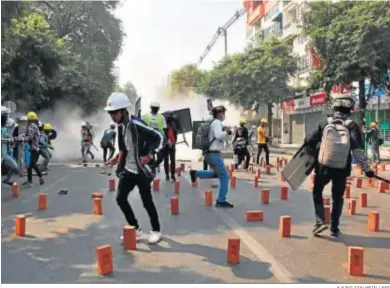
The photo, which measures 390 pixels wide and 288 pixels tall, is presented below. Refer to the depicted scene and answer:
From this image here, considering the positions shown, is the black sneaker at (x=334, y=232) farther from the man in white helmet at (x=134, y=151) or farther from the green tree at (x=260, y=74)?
the green tree at (x=260, y=74)

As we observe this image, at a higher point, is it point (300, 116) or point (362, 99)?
point (300, 116)

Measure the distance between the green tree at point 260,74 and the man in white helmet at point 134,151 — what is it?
1309 inches

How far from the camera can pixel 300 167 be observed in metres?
7.19

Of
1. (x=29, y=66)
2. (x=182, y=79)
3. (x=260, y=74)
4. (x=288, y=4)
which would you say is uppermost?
(x=288, y=4)

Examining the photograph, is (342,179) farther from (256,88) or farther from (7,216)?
(256,88)

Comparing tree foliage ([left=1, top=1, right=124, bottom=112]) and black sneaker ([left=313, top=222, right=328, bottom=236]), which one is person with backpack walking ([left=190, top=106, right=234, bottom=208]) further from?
tree foliage ([left=1, top=1, right=124, bottom=112])

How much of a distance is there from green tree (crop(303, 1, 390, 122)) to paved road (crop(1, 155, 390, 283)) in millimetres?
11578

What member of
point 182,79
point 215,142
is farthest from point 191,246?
point 182,79

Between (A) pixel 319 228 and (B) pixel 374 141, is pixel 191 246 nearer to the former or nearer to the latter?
(A) pixel 319 228

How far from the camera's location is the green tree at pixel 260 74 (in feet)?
129

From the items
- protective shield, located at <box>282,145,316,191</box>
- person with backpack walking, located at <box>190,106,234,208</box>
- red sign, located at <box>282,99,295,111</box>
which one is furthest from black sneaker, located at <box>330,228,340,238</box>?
red sign, located at <box>282,99,295,111</box>

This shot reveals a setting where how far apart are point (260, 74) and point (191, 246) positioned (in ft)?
113

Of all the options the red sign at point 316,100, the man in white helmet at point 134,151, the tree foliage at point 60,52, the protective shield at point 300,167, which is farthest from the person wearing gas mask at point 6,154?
the red sign at point 316,100

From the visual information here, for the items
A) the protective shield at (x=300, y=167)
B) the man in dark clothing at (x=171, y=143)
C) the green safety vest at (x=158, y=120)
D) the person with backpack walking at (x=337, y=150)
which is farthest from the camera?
the man in dark clothing at (x=171, y=143)
